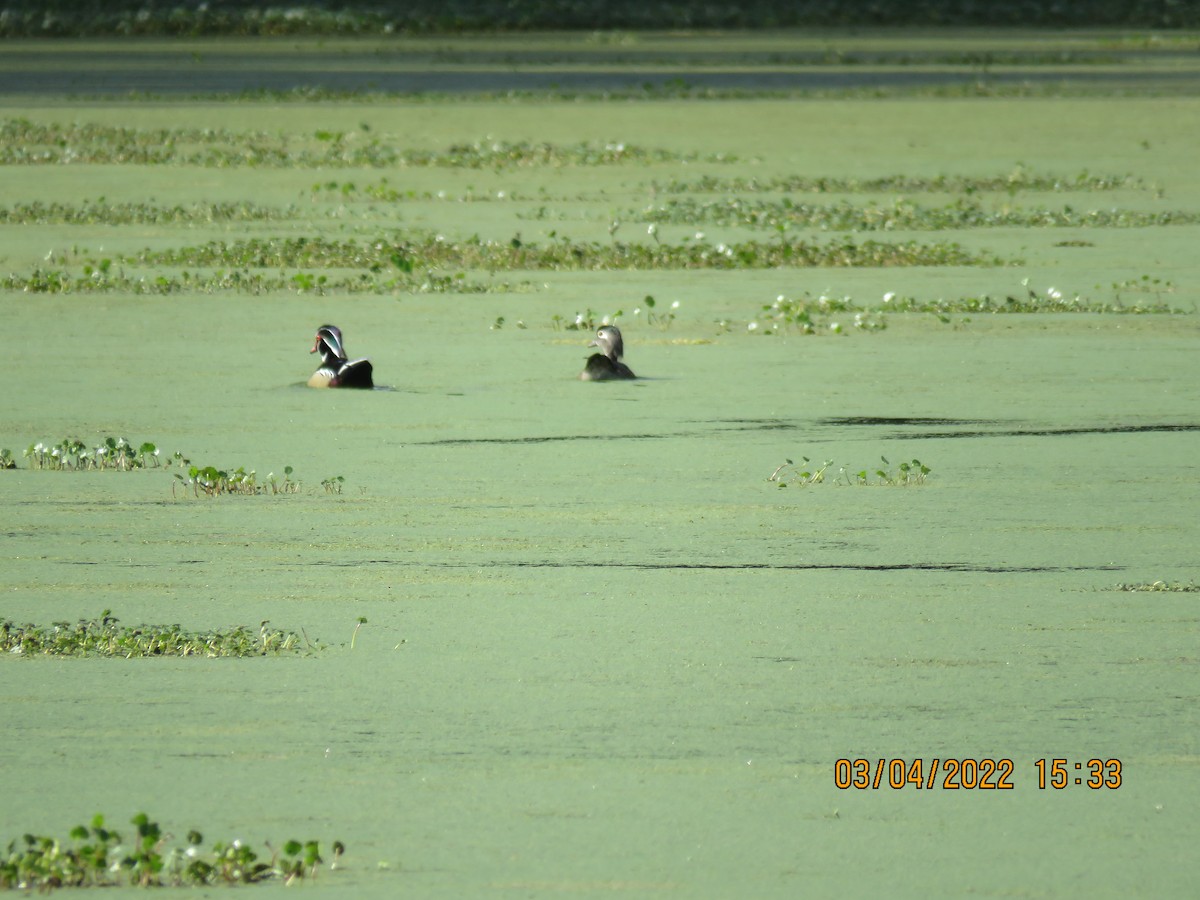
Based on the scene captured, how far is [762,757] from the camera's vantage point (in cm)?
548

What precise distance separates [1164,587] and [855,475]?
1.98m

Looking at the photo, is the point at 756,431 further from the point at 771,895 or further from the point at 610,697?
the point at 771,895

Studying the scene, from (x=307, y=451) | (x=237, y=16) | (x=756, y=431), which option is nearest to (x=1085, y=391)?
(x=756, y=431)

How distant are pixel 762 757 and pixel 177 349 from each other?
7.68 m

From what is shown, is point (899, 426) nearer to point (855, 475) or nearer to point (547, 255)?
point (855, 475)

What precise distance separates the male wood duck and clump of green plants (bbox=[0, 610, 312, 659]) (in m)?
4.92

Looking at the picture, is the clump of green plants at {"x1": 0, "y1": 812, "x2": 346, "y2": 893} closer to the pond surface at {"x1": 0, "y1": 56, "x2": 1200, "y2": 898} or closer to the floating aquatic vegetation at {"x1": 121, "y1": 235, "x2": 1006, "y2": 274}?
the pond surface at {"x1": 0, "y1": 56, "x2": 1200, "y2": 898}

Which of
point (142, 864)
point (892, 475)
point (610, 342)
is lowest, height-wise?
point (142, 864)

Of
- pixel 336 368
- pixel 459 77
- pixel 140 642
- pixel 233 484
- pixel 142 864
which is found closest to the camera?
pixel 142 864

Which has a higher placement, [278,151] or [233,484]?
[278,151]

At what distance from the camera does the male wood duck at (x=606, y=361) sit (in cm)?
1127
